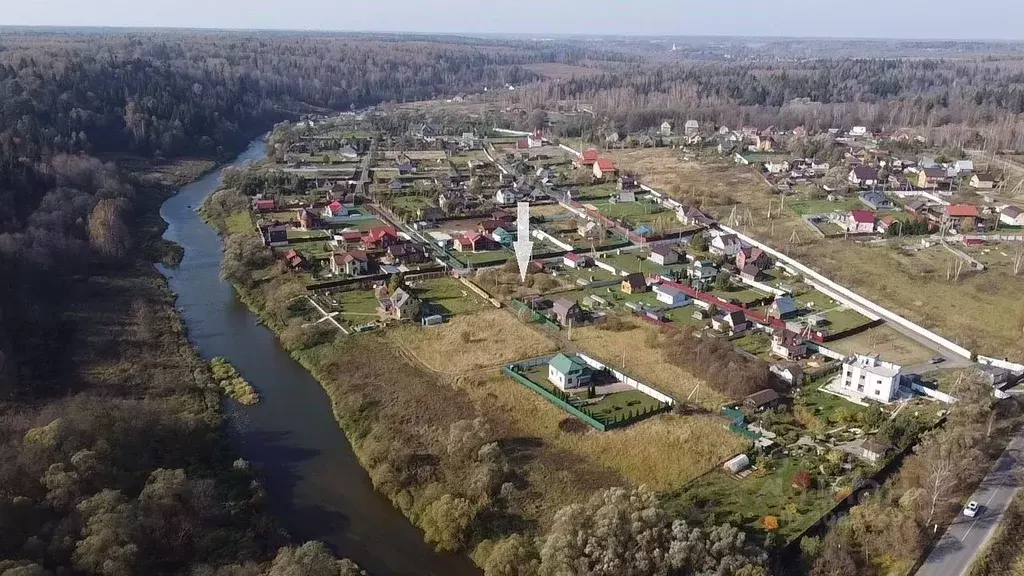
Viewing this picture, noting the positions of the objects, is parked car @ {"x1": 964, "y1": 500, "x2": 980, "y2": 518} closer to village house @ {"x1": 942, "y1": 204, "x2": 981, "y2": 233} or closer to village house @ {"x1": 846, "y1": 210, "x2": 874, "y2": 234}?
village house @ {"x1": 846, "y1": 210, "x2": 874, "y2": 234}

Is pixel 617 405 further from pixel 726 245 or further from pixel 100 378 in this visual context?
pixel 726 245

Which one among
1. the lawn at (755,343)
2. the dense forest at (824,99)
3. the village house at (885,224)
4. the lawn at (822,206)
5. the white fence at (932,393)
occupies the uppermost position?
the dense forest at (824,99)

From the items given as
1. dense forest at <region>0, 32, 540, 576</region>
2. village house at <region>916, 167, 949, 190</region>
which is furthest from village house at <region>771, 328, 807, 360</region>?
village house at <region>916, 167, 949, 190</region>

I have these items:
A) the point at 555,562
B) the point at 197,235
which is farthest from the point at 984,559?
the point at 197,235

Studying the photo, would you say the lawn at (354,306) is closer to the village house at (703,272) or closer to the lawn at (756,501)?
the village house at (703,272)

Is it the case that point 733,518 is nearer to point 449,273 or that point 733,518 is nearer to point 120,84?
point 449,273

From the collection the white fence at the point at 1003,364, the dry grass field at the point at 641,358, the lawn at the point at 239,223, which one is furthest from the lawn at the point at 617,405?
the lawn at the point at 239,223
